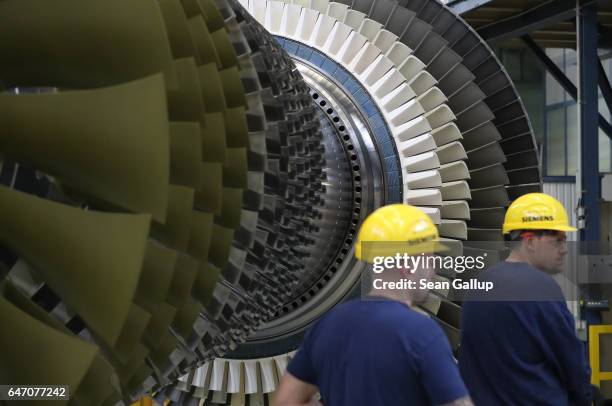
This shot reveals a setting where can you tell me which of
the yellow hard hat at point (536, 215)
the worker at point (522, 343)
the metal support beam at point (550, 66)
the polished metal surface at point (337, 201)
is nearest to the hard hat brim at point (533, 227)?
the yellow hard hat at point (536, 215)

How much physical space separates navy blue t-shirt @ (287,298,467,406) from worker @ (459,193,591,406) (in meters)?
0.85

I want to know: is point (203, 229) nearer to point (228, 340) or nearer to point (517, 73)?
point (228, 340)

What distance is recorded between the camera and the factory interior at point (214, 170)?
96cm

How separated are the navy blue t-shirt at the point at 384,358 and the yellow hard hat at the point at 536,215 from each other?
1.20 metres

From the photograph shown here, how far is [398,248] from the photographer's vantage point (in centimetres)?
184

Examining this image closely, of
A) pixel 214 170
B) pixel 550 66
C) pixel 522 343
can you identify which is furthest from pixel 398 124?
pixel 550 66

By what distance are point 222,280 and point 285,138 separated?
1.35 feet

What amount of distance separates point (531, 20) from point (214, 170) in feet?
20.1

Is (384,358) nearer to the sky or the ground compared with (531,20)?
nearer to the ground

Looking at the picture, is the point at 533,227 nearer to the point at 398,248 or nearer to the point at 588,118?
the point at 398,248

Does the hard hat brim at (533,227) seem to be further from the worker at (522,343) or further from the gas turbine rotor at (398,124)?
the gas turbine rotor at (398,124)

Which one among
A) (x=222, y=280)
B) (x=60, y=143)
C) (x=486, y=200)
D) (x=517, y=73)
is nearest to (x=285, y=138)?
(x=222, y=280)

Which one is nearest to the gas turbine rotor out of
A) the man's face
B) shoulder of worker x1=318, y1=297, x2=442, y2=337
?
the man's face

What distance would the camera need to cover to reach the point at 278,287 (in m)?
2.28
